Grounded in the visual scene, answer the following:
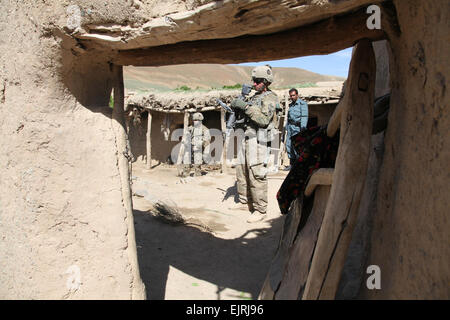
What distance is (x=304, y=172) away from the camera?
95.0 inches

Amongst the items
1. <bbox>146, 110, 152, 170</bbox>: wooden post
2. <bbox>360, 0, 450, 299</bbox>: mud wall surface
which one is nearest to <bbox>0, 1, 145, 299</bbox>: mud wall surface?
<bbox>360, 0, 450, 299</bbox>: mud wall surface

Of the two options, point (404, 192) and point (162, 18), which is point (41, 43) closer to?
point (162, 18)

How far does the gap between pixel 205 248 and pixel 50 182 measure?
238 cm

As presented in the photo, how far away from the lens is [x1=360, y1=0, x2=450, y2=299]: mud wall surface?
120cm

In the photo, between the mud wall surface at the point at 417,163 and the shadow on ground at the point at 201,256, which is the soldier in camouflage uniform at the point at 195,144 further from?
the mud wall surface at the point at 417,163

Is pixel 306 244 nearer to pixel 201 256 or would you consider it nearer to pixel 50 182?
pixel 50 182

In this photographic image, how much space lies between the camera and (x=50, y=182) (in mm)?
2084

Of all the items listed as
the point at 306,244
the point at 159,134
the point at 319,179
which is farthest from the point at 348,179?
the point at 159,134

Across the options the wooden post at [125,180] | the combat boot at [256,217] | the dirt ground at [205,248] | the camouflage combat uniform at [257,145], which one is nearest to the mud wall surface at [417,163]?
the wooden post at [125,180]

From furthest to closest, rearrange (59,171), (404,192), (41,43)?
(59,171) < (41,43) < (404,192)

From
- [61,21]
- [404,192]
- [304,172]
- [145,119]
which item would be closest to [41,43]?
[61,21]

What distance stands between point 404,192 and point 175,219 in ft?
12.4

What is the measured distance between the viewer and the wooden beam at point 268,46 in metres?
1.66
